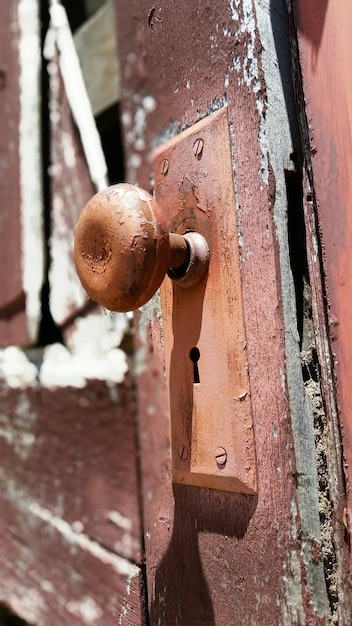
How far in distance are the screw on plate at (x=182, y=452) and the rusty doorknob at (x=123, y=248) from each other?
4.6 inches

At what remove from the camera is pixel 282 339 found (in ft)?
1.13

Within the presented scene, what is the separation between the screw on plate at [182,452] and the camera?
0.41 m

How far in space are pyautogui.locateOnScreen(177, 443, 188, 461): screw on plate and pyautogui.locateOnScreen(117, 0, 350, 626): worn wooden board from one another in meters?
0.02

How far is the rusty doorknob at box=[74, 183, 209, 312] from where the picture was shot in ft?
1.13

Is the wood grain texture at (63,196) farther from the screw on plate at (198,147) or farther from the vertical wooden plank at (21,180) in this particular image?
the screw on plate at (198,147)

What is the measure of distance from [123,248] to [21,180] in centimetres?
59

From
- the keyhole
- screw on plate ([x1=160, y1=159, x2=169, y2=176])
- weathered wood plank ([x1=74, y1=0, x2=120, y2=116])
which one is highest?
weathered wood plank ([x1=74, y1=0, x2=120, y2=116])

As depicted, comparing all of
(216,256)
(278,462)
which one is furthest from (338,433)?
(216,256)

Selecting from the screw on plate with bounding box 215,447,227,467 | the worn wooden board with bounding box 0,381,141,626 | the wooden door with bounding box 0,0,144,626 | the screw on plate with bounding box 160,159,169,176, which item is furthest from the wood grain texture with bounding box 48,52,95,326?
the screw on plate with bounding box 215,447,227,467

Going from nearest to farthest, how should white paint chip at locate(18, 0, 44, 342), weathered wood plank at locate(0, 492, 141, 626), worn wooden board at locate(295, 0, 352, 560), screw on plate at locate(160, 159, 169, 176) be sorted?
worn wooden board at locate(295, 0, 352, 560) < screw on plate at locate(160, 159, 169, 176) < weathered wood plank at locate(0, 492, 141, 626) < white paint chip at locate(18, 0, 44, 342)

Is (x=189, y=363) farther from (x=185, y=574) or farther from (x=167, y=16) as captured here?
(x=167, y=16)

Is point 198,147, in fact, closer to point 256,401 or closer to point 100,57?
point 256,401

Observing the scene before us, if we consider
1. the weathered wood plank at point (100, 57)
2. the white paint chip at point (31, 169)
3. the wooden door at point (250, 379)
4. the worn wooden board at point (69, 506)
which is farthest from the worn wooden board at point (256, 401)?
the white paint chip at point (31, 169)

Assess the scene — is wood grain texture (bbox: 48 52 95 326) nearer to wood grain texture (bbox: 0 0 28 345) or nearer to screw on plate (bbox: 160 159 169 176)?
wood grain texture (bbox: 0 0 28 345)
